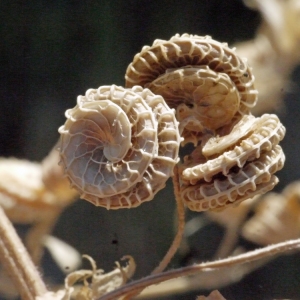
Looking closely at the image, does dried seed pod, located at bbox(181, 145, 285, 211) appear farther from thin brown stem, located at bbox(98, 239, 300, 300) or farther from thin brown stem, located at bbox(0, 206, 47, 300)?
thin brown stem, located at bbox(0, 206, 47, 300)

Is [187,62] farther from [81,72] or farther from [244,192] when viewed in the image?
[81,72]

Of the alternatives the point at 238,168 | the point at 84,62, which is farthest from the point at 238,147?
the point at 84,62

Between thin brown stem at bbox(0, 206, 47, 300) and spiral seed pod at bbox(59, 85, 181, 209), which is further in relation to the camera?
thin brown stem at bbox(0, 206, 47, 300)

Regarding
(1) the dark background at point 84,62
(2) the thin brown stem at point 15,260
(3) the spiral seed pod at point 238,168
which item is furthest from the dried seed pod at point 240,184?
(1) the dark background at point 84,62

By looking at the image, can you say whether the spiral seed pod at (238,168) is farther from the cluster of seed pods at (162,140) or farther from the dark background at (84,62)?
the dark background at (84,62)

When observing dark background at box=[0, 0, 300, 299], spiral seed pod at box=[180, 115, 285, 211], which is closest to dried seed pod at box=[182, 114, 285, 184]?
spiral seed pod at box=[180, 115, 285, 211]
